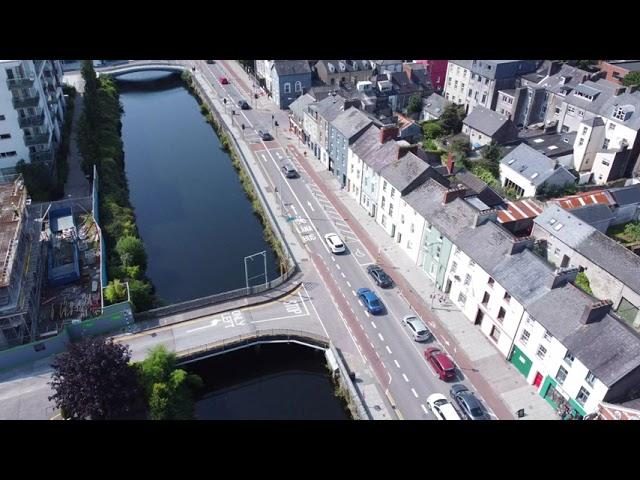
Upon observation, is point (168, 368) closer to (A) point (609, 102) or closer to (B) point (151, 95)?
(A) point (609, 102)

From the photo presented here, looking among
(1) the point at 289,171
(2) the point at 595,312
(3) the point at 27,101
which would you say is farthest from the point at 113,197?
(2) the point at 595,312

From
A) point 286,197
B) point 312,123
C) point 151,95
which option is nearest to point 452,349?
point 286,197

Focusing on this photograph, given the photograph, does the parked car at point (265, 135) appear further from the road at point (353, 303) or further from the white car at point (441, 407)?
the white car at point (441, 407)

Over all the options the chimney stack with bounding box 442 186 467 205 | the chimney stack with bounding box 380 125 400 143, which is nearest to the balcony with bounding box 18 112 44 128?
the chimney stack with bounding box 380 125 400 143

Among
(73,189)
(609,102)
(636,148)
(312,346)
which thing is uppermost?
(609,102)

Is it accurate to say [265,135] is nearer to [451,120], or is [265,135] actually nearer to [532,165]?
[451,120]
